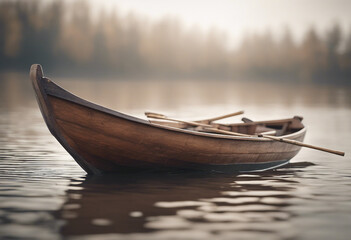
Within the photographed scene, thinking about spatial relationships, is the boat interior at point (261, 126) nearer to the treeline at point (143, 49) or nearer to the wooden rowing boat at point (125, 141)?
the wooden rowing boat at point (125, 141)

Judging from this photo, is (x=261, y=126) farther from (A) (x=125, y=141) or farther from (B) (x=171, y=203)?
(B) (x=171, y=203)

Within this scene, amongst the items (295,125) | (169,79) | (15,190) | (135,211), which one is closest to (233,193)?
(135,211)

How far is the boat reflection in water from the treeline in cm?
10333

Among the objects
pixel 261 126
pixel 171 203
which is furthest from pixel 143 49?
pixel 171 203

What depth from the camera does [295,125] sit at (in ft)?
52.1

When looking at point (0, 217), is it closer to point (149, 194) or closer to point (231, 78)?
point (149, 194)

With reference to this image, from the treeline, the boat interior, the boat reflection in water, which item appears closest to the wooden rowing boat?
the boat reflection in water

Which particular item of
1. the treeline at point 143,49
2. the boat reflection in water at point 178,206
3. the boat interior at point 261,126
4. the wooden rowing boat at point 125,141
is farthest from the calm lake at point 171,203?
the treeline at point 143,49

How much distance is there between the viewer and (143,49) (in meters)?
122

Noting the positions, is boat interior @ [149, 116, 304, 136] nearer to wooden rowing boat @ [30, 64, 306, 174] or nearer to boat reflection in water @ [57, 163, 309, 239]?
wooden rowing boat @ [30, 64, 306, 174]

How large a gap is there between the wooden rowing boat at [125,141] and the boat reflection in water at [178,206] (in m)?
0.29

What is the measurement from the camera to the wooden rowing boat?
9.95 m

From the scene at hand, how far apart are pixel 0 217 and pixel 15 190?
6.06 feet

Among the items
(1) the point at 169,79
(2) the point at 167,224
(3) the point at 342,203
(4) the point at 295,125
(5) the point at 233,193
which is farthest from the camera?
(1) the point at 169,79
